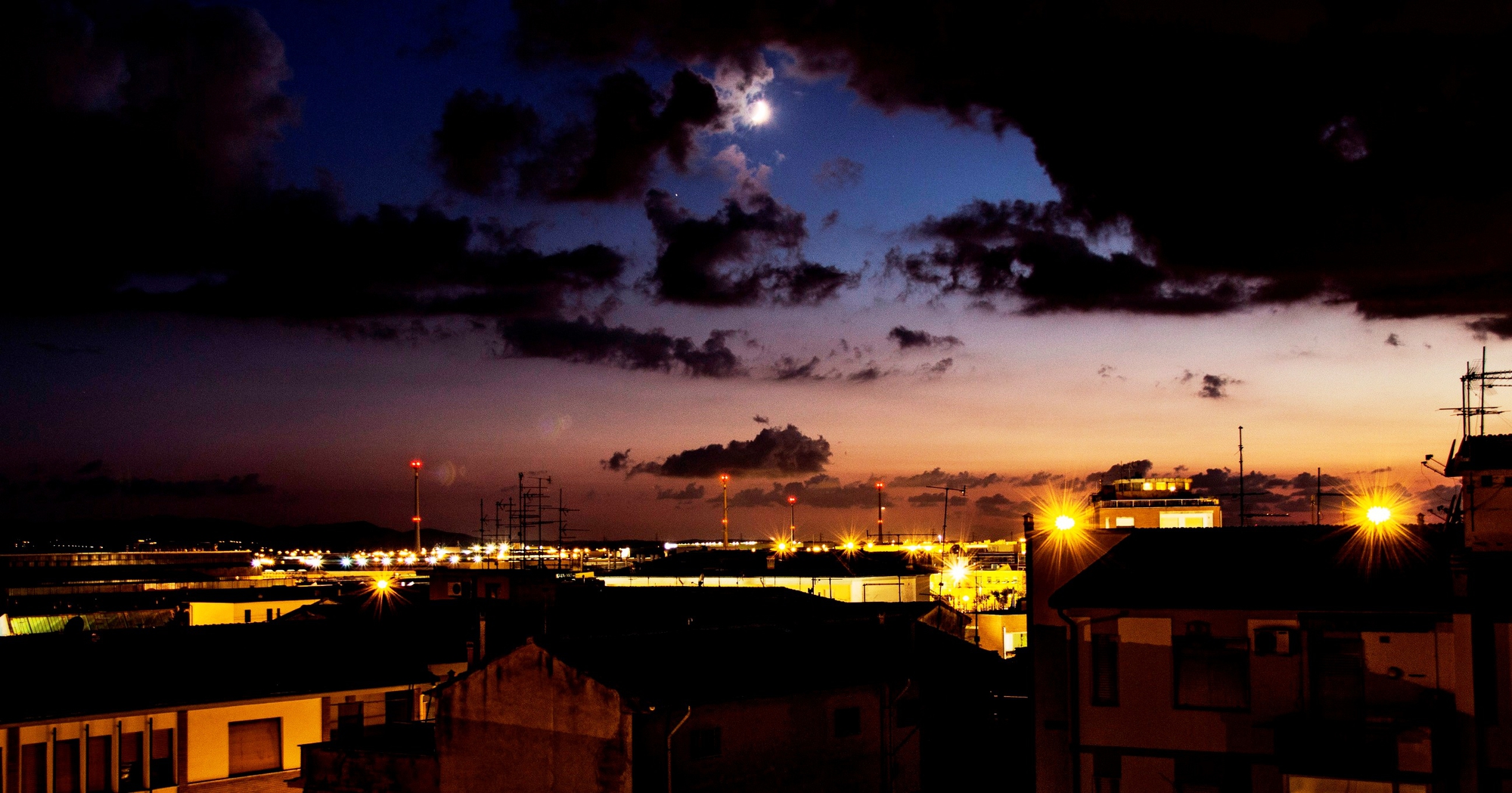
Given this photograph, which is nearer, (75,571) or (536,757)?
(536,757)

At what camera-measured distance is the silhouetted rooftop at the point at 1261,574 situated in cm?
2075

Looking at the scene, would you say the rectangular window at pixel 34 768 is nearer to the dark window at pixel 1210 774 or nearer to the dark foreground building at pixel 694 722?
the dark foreground building at pixel 694 722

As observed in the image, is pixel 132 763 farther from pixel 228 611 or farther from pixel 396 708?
pixel 228 611

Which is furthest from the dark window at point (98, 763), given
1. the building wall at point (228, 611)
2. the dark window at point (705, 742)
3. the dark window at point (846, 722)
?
the building wall at point (228, 611)

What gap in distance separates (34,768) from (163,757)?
124 inches

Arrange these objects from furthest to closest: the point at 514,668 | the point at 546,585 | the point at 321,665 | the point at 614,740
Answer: the point at 546,585, the point at 321,665, the point at 514,668, the point at 614,740

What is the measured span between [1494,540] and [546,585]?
4068 cm

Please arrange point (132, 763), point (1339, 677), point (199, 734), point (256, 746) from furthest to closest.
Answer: point (256, 746) → point (199, 734) → point (132, 763) → point (1339, 677)

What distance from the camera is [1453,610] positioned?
19.6 meters

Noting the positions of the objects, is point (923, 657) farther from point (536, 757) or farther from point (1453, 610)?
point (1453, 610)

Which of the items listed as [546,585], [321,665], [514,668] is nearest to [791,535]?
[546,585]

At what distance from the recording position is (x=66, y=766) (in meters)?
31.5

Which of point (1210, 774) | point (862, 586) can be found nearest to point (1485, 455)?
point (1210, 774)

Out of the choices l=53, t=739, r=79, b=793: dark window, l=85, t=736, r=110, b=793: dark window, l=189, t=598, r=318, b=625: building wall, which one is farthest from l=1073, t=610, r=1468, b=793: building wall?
l=189, t=598, r=318, b=625: building wall
